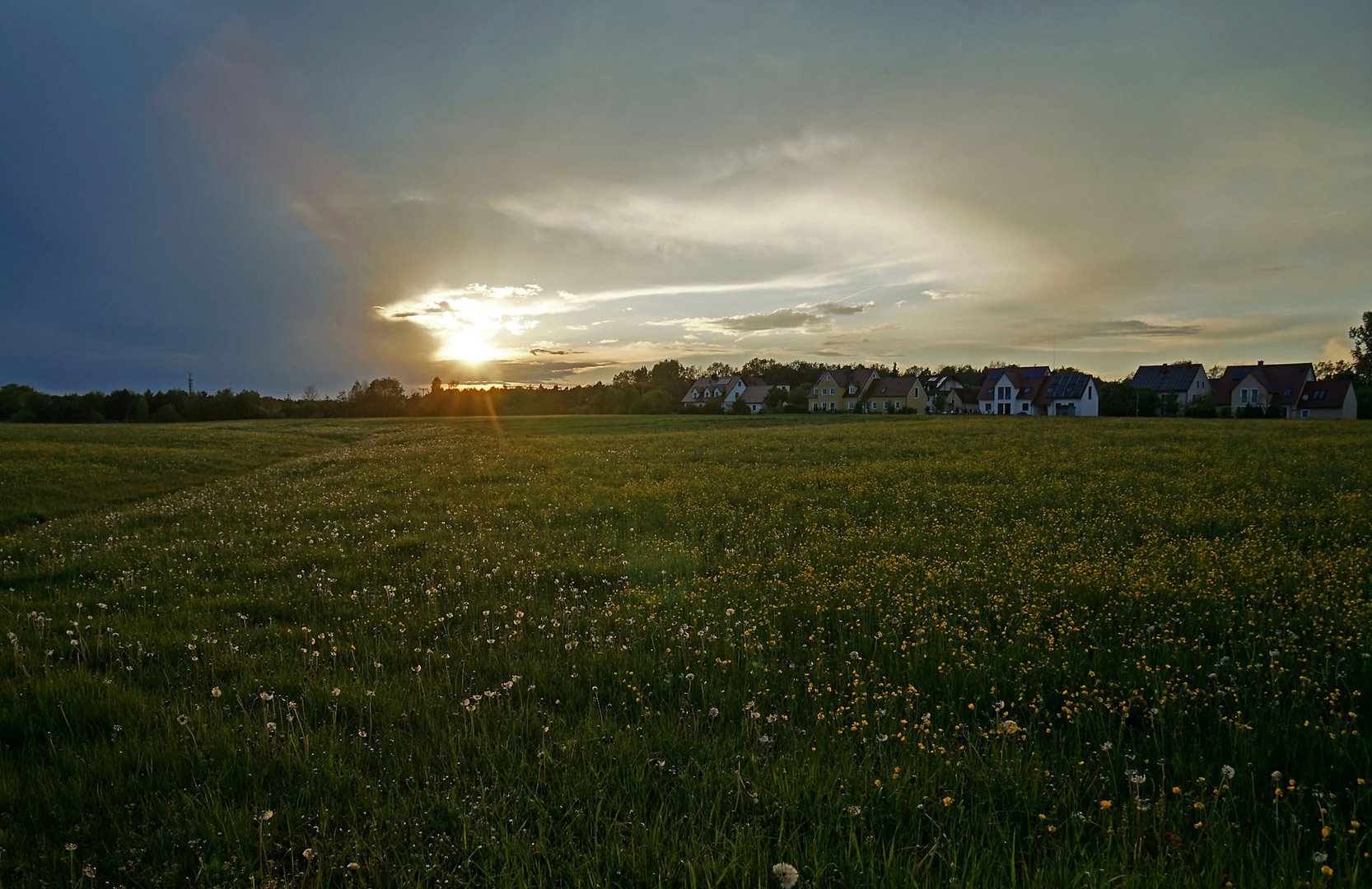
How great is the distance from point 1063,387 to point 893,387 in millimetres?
29077

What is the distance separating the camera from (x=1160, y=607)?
22.9ft

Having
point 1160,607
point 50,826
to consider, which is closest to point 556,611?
point 50,826

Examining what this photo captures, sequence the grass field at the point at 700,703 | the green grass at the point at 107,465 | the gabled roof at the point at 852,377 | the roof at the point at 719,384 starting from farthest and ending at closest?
the roof at the point at 719,384 → the gabled roof at the point at 852,377 → the green grass at the point at 107,465 → the grass field at the point at 700,703

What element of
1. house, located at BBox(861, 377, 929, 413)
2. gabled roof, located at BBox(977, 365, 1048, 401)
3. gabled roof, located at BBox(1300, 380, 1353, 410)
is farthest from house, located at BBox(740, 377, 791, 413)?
gabled roof, located at BBox(1300, 380, 1353, 410)

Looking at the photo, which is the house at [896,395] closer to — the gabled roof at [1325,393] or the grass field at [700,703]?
the gabled roof at [1325,393]

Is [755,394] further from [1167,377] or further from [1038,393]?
[1167,377]

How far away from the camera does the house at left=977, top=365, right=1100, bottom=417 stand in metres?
107

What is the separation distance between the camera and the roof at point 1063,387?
106562 mm

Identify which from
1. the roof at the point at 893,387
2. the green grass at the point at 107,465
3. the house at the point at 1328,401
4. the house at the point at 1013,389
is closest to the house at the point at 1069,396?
the house at the point at 1013,389

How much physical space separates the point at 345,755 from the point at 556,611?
9.91ft

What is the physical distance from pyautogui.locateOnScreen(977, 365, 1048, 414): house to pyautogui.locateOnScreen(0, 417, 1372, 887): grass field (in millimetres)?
113949

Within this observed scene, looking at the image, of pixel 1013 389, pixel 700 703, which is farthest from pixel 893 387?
pixel 700 703

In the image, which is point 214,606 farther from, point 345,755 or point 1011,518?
point 1011,518

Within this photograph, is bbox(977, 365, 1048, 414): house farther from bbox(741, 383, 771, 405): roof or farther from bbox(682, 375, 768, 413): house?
bbox(682, 375, 768, 413): house
